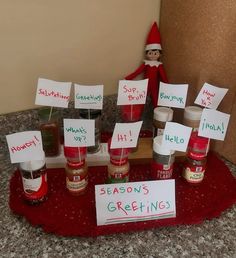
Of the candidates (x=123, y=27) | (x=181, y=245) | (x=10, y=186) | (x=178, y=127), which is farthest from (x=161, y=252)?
(x=123, y=27)

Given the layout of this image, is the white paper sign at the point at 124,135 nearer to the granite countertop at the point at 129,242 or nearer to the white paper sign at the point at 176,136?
the white paper sign at the point at 176,136

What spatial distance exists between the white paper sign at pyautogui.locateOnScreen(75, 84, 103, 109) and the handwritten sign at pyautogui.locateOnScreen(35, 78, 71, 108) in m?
0.03

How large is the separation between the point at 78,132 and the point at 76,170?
0.29 feet

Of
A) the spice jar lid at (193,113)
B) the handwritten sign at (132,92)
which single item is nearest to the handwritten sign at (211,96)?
the spice jar lid at (193,113)

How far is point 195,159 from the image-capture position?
724mm

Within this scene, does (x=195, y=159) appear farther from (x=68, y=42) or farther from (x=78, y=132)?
(x=68, y=42)

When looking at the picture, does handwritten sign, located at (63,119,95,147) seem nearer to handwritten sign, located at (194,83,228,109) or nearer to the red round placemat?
the red round placemat

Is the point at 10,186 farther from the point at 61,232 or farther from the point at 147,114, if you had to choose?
the point at 147,114

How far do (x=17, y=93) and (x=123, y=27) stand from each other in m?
0.36

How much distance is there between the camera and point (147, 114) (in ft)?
3.30

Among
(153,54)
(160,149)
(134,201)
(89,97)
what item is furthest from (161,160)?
(153,54)

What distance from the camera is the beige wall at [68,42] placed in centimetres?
76

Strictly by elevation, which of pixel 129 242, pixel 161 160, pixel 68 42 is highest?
pixel 68 42

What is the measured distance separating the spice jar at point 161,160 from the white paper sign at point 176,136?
0.07ft
